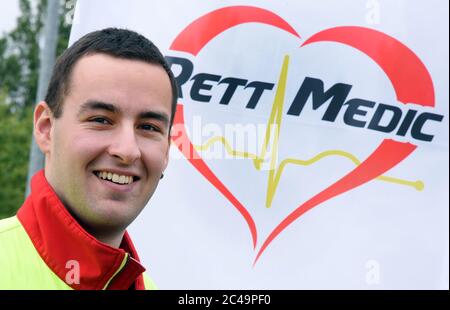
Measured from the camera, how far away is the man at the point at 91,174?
214 cm

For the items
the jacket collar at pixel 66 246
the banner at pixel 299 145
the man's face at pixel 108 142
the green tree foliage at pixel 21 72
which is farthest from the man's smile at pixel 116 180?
the green tree foliage at pixel 21 72

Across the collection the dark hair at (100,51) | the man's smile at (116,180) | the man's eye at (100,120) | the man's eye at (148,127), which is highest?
the dark hair at (100,51)

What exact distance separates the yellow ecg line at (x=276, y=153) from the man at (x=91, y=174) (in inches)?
38.6

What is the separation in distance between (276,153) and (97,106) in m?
1.23

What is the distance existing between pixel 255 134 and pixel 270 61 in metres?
0.30

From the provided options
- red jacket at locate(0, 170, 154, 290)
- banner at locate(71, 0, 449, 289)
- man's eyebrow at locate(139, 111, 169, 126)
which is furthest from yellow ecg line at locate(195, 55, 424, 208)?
red jacket at locate(0, 170, 154, 290)

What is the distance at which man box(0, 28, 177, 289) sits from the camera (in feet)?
7.02

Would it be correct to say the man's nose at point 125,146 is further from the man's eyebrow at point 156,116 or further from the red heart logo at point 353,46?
the red heart logo at point 353,46

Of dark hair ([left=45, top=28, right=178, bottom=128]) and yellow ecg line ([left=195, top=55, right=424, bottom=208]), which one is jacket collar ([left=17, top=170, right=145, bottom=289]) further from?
yellow ecg line ([left=195, top=55, right=424, bottom=208])

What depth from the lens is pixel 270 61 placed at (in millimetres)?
3240

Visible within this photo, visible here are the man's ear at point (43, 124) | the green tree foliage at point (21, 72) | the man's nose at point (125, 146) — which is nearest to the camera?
the man's nose at point (125, 146)

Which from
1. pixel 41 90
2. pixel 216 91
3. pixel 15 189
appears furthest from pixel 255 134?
pixel 15 189

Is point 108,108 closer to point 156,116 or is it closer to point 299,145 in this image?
point 156,116

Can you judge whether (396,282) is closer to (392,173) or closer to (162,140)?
(392,173)
